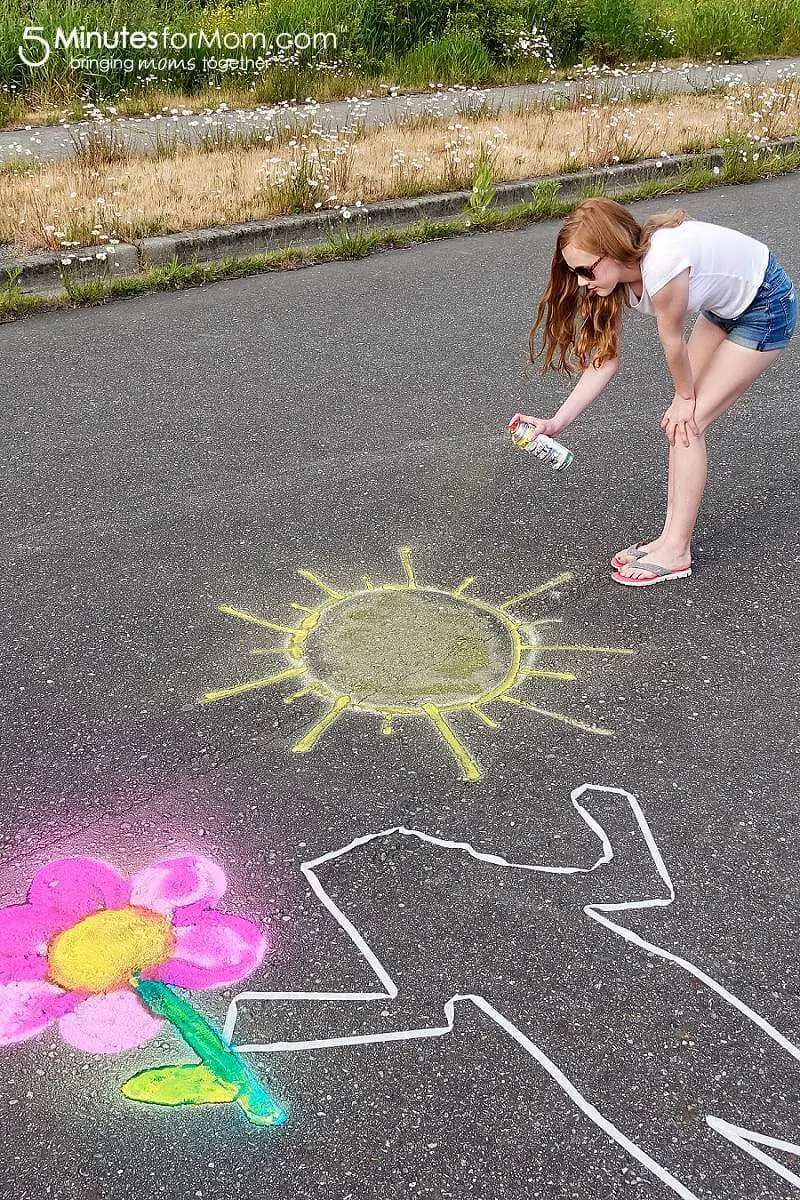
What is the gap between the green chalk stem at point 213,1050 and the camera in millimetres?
2057

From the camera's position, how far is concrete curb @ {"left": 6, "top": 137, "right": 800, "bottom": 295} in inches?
251

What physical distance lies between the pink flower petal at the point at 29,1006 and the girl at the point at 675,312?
6.87 feet

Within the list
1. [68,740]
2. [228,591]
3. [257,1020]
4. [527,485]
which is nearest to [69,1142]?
[257,1020]

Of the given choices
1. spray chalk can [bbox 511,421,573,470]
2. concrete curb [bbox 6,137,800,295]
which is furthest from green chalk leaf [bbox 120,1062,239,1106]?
concrete curb [bbox 6,137,800,295]

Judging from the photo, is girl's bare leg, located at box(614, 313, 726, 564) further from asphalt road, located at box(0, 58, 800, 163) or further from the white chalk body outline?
asphalt road, located at box(0, 58, 800, 163)

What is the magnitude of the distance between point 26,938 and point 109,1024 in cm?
29

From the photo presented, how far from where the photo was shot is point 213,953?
2.39 metres

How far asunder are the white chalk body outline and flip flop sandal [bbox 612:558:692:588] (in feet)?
A: 3.34

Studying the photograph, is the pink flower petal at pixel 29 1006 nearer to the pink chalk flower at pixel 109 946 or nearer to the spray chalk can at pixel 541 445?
the pink chalk flower at pixel 109 946

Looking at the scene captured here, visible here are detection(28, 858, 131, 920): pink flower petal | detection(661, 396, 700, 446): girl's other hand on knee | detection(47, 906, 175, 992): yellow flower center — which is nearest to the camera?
detection(47, 906, 175, 992): yellow flower center

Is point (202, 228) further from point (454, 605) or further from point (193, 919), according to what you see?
point (193, 919)

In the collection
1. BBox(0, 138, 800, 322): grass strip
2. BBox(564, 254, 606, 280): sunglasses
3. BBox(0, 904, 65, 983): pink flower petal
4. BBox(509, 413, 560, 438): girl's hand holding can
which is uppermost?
BBox(564, 254, 606, 280): sunglasses

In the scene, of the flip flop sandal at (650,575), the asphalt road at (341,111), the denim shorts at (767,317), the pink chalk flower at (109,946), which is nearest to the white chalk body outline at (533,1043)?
the pink chalk flower at (109,946)

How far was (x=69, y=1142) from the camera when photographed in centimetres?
200
